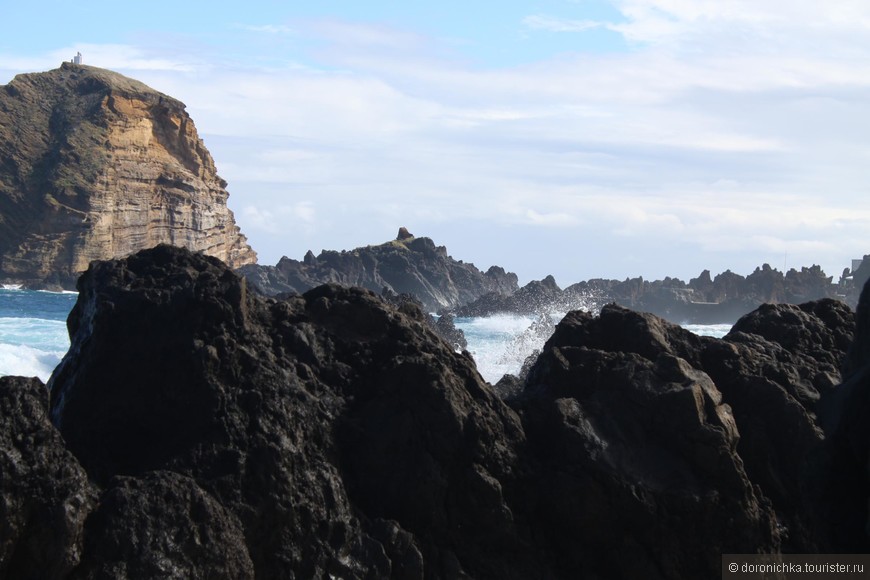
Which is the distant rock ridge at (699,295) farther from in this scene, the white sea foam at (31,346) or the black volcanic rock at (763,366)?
the black volcanic rock at (763,366)

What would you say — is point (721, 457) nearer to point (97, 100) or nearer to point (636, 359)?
point (636, 359)

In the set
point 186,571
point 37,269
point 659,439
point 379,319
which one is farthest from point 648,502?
point 37,269

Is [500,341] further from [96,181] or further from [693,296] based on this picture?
[693,296]

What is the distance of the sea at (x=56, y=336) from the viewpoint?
80.0ft

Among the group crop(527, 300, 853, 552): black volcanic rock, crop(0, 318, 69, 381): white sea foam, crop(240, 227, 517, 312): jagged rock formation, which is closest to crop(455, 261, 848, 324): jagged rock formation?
crop(240, 227, 517, 312): jagged rock formation

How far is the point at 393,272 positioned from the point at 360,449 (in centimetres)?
6926

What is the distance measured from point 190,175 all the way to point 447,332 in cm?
3986

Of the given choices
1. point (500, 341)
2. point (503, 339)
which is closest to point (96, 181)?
point (503, 339)

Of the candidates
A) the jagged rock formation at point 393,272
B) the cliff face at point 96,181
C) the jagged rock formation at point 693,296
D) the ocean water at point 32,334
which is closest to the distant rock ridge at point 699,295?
the jagged rock formation at point 693,296

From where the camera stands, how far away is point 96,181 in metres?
67.8

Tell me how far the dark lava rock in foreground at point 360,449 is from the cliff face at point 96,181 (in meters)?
61.4

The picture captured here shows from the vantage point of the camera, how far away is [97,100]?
7344 centimetres

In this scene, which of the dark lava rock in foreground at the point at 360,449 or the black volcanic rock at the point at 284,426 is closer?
the dark lava rock in foreground at the point at 360,449

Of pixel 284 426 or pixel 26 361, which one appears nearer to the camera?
pixel 284 426
